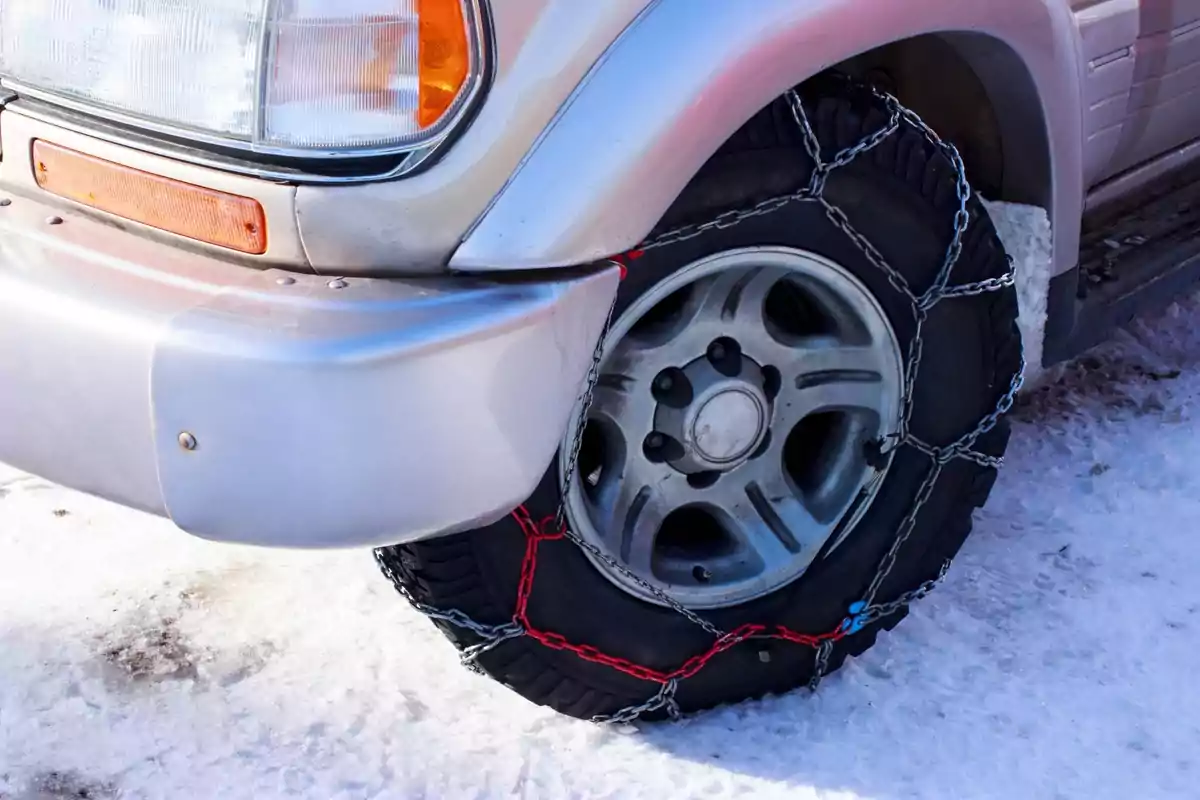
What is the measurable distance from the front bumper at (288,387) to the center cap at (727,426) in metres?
0.41

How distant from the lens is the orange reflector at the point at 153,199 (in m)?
1.50

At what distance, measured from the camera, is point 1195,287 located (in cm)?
362

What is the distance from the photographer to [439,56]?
1424 millimetres

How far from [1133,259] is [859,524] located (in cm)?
99

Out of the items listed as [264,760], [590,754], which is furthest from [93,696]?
[590,754]

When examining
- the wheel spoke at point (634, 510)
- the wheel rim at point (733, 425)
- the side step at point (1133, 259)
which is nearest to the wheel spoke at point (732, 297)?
the wheel rim at point (733, 425)

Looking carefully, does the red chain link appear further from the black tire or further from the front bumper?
the front bumper

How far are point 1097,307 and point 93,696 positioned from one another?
1937 millimetres

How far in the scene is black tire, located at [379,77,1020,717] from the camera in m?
1.77

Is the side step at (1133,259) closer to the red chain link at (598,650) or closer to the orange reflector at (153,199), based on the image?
the red chain link at (598,650)

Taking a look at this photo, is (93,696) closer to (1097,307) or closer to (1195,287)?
(1097,307)

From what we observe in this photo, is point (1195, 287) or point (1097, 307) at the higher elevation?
point (1097, 307)

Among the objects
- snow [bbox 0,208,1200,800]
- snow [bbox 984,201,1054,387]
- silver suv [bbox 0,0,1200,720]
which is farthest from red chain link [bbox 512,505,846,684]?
snow [bbox 984,201,1054,387]

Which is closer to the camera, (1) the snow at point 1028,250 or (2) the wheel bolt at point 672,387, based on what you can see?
(2) the wheel bolt at point 672,387
